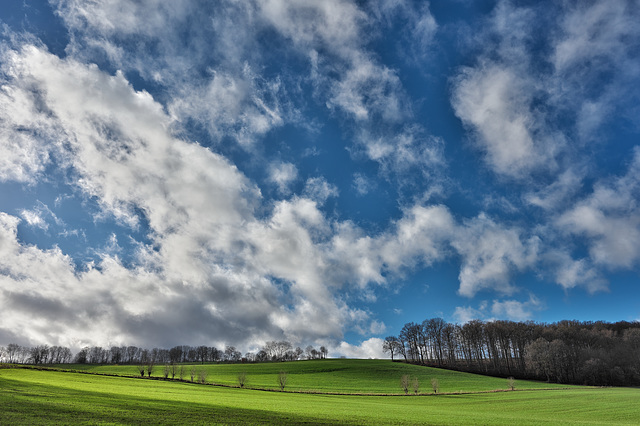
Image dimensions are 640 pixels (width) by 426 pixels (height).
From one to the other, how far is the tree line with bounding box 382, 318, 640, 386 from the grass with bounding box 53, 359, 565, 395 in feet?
54.9

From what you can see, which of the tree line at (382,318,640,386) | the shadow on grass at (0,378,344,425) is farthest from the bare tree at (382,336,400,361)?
the shadow on grass at (0,378,344,425)

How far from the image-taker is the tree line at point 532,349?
113 m

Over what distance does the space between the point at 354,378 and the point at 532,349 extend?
68.0m

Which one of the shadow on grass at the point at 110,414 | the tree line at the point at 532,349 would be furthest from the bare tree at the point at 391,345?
the shadow on grass at the point at 110,414

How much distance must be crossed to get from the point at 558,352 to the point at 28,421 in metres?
144

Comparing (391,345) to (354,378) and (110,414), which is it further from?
(110,414)

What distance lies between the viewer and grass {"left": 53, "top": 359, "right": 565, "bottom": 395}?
88.8 meters

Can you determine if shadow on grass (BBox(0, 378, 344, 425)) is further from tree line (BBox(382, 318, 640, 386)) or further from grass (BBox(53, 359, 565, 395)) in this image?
tree line (BBox(382, 318, 640, 386))

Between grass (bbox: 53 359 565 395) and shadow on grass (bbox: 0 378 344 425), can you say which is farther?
grass (bbox: 53 359 565 395)

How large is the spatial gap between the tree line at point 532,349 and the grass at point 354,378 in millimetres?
16729

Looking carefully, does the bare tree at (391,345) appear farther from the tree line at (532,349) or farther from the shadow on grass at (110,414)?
the shadow on grass at (110,414)

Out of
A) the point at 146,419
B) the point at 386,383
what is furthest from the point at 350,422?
the point at 386,383

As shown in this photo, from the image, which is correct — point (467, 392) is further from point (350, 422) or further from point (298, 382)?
point (350, 422)

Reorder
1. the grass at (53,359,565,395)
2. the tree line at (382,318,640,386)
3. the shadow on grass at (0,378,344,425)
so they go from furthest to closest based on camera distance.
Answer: the tree line at (382,318,640,386), the grass at (53,359,565,395), the shadow on grass at (0,378,344,425)
